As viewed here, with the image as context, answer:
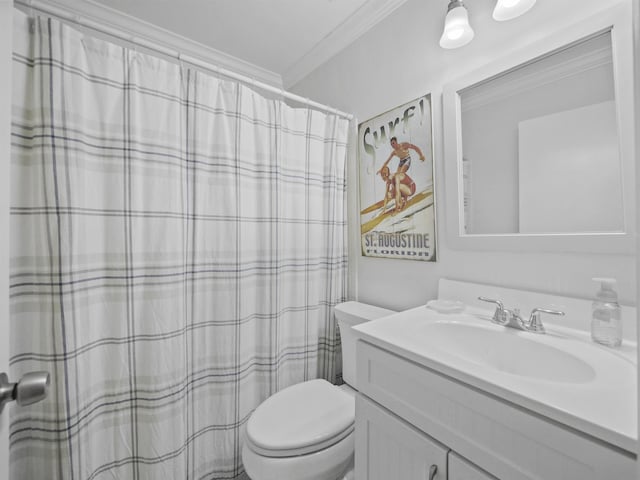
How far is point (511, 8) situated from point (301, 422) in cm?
162

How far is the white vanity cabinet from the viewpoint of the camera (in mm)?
466

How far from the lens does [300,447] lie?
0.91m

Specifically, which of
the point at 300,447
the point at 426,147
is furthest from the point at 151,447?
the point at 426,147

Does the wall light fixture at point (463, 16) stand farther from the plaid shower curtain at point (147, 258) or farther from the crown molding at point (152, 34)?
the crown molding at point (152, 34)

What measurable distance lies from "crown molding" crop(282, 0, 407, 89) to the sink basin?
1.50 metres

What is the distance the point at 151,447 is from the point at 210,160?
3.73 ft

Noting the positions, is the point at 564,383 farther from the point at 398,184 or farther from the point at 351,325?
the point at 398,184

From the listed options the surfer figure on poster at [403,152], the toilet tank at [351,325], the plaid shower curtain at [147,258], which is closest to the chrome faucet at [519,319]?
the toilet tank at [351,325]

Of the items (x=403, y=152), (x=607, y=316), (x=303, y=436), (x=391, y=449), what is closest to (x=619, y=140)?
(x=607, y=316)

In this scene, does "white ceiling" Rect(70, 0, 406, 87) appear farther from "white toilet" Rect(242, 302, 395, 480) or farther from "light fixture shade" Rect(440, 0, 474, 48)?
"white toilet" Rect(242, 302, 395, 480)

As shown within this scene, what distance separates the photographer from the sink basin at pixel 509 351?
2.32 ft

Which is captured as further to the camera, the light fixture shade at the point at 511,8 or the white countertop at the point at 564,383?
the light fixture shade at the point at 511,8

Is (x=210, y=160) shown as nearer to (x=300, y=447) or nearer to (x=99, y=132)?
(x=99, y=132)

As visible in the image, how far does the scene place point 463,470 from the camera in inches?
23.6
